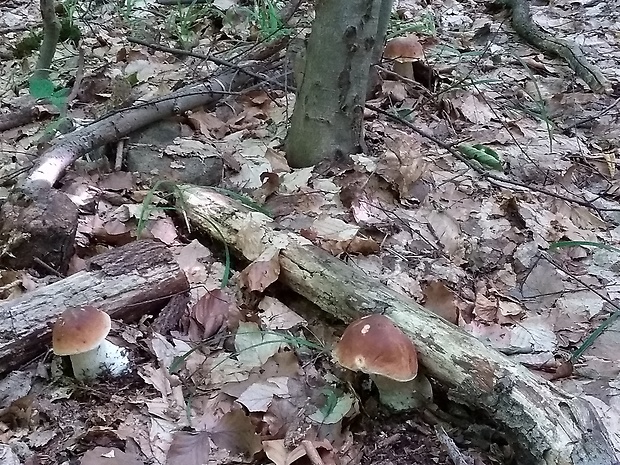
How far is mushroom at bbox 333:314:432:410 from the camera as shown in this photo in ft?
6.94

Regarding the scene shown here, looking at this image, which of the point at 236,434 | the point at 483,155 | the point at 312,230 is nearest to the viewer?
the point at 236,434

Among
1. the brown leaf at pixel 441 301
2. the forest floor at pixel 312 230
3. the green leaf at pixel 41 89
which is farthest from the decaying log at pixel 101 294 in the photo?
the green leaf at pixel 41 89

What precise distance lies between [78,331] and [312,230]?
1.32 meters

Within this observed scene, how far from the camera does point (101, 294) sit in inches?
100

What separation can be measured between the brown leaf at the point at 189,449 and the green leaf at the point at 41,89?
305 centimetres

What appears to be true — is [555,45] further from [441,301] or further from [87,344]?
[87,344]

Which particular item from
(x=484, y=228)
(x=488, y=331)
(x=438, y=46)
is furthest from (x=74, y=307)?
(x=438, y=46)

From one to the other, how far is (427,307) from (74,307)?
150 cm

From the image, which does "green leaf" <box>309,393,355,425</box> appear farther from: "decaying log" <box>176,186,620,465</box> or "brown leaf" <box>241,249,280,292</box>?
"brown leaf" <box>241,249,280,292</box>

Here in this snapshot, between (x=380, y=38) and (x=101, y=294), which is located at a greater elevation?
(x=380, y=38)

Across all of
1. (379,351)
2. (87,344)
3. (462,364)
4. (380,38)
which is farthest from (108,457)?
(380,38)

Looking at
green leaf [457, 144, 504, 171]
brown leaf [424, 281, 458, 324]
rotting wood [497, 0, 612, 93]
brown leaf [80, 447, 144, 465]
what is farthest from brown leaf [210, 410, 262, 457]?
rotting wood [497, 0, 612, 93]

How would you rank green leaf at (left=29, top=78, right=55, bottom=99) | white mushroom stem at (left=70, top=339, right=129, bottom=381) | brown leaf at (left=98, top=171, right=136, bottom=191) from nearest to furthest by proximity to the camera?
white mushroom stem at (left=70, top=339, right=129, bottom=381), brown leaf at (left=98, top=171, right=136, bottom=191), green leaf at (left=29, top=78, right=55, bottom=99)

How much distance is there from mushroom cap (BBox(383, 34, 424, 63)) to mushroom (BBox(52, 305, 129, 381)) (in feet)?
10.5
